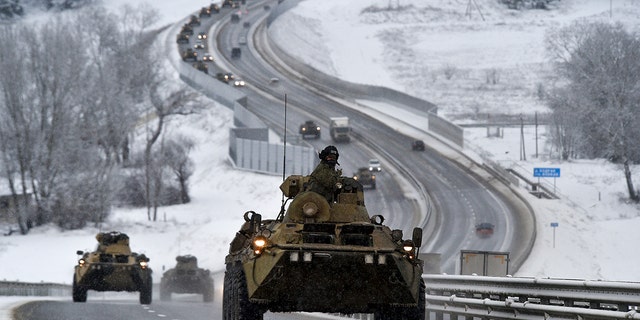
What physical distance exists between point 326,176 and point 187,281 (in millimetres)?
25118

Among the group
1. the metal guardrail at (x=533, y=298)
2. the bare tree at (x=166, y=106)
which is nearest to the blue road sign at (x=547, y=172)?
the bare tree at (x=166, y=106)

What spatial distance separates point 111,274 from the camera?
34.5 meters

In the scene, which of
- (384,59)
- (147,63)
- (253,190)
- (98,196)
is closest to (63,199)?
(98,196)

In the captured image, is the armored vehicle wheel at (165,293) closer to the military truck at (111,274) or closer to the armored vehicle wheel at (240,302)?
the military truck at (111,274)

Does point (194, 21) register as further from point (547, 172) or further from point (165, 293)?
point (165, 293)

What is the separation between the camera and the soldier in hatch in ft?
63.1

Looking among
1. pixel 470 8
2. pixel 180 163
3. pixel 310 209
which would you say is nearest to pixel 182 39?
pixel 470 8

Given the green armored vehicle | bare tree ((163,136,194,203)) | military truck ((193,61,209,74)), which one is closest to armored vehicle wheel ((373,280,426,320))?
the green armored vehicle

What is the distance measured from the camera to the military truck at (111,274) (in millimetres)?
34438

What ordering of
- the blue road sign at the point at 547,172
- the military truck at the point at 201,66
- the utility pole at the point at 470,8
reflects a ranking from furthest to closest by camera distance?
the utility pole at the point at 470,8, the military truck at the point at 201,66, the blue road sign at the point at 547,172

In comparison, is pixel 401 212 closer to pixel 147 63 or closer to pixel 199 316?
pixel 147 63

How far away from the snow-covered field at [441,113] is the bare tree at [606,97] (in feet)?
7.16

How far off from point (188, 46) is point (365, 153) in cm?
5229

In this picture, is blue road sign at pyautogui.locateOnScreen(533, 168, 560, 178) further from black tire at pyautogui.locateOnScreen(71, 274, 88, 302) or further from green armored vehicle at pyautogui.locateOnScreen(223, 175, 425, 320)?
green armored vehicle at pyautogui.locateOnScreen(223, 175, 425, 320)
